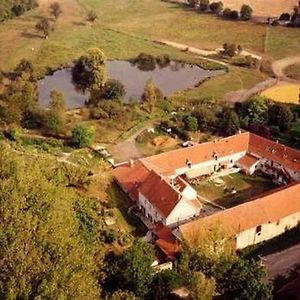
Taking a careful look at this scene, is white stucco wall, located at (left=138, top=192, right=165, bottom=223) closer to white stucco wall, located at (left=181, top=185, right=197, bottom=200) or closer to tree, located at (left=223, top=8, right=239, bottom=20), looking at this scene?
white stucco wall, located at (left=181, top=185, right=197, bottom=200)

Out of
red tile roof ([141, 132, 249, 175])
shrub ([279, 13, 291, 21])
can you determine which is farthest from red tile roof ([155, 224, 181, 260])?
shrub ([279, 13, 291, 21])

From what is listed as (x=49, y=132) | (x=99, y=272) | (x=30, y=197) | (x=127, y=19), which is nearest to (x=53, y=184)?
(x=30, y=197)

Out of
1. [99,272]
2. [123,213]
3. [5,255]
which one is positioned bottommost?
[123,213]

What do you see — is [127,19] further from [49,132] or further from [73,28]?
[49,132]

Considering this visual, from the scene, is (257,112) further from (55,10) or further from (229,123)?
(55,10)

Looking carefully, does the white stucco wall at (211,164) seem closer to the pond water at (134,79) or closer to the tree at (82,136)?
the tree at (82,136)

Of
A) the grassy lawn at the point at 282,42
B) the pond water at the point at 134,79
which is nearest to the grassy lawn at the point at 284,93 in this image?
the pond water at the point at 134,79
